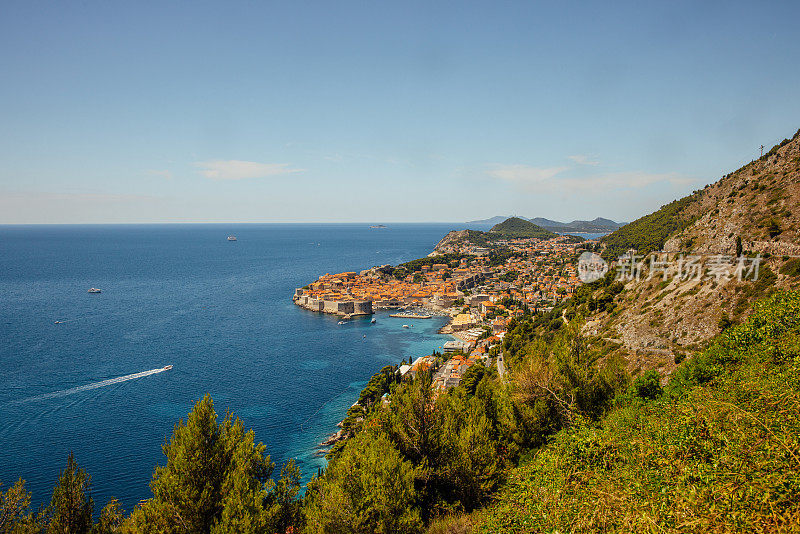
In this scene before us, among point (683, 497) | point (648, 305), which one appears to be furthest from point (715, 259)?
point (683, 497)

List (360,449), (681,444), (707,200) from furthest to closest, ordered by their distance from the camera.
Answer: (707,200) < (360,449) < (681,444)

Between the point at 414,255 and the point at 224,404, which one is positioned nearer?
the point at 224,404

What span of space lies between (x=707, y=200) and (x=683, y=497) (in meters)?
51.1

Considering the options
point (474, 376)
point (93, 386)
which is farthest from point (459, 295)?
point (93, 386)

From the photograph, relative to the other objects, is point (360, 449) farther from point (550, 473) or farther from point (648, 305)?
point (648, 305)

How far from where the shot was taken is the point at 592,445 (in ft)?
22.3

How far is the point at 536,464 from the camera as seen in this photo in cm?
731

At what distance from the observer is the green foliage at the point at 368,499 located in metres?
8.13

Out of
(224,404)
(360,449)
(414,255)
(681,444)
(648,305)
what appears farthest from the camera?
(414,255)

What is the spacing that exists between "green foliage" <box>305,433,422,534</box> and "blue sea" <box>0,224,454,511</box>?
43.6 feet

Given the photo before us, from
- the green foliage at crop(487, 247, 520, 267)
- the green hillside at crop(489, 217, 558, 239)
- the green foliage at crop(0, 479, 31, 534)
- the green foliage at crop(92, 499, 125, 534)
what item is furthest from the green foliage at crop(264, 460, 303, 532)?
the green hillside at crop(489, 217, 558, 239)

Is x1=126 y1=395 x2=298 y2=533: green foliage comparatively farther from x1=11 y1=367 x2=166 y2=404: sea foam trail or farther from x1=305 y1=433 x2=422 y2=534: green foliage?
x1=11 y1=367 x2=166 y2=404: sea foam trail

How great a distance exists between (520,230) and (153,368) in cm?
16236

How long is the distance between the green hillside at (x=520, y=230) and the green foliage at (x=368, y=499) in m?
154
